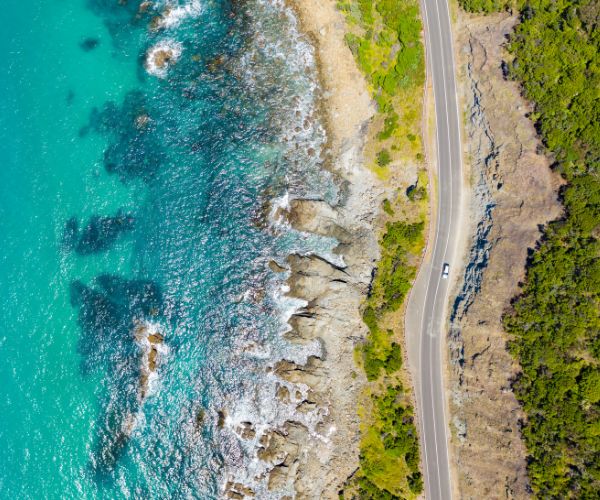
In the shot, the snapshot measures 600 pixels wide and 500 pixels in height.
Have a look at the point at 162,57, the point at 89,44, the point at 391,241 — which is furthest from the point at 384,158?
the point at 89,44

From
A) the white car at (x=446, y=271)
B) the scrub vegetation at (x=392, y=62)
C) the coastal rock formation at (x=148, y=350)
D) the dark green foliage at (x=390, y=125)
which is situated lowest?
the coastal rock formation at (x=148, y=350)

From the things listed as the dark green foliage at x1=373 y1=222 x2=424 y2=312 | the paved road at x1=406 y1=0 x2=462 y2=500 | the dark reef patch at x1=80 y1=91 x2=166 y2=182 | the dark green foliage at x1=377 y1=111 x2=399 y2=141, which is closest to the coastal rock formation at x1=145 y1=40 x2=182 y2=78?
the dark reef patch at x1=80 y1=91 x2=166 y2=182

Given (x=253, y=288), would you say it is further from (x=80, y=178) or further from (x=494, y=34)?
(x=494, y=34)

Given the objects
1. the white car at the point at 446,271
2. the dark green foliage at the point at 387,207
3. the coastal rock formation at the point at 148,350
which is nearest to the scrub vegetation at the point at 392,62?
the dark green foliage at the point at 387,207

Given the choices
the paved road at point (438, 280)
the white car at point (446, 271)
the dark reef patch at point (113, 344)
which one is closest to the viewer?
the paved road at point (438, 280)

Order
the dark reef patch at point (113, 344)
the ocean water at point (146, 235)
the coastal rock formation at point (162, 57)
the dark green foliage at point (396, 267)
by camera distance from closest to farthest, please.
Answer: the dark green foliage at point (396, 267), the ocean water at point (146, 235), the dark reef patch at point (113, 344), the coastal rock formation at point (162, 57)

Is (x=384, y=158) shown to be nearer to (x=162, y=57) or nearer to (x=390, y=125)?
(x=390, y=125)

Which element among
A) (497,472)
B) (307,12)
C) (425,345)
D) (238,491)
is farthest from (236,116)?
(497,472)

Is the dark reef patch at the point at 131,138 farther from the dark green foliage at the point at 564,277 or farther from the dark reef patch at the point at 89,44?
the dark green foliage at the point at 564,277
